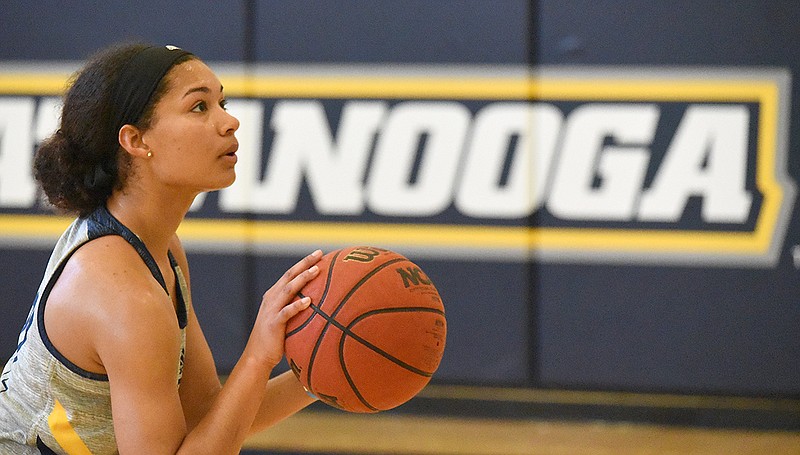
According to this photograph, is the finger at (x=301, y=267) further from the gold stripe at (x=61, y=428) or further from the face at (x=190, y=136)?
the gold stripe at (x=61, y=428)

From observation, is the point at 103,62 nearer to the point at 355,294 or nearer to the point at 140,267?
the point at 140,267

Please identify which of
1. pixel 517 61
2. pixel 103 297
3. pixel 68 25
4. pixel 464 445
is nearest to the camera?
pixel 103 297

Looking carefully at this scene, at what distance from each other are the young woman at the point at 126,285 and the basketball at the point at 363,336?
0.04m

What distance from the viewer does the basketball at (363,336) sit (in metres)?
1.88

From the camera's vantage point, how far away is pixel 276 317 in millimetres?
1884

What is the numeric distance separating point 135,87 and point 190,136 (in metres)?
0.13

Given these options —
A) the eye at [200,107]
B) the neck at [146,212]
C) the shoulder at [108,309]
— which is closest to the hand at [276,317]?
the shoulder at [108,309]

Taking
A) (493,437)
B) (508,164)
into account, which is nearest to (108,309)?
(493,437)

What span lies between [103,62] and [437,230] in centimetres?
249

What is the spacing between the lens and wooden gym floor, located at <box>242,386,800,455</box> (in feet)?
12.6

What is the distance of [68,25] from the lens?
448 centimetres

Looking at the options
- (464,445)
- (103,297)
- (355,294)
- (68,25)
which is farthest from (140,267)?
(68,25)

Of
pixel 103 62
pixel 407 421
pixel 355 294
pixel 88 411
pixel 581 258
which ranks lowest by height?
pixel 407 421

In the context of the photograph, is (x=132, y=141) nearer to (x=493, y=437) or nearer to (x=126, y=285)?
(x=126, y=285)
